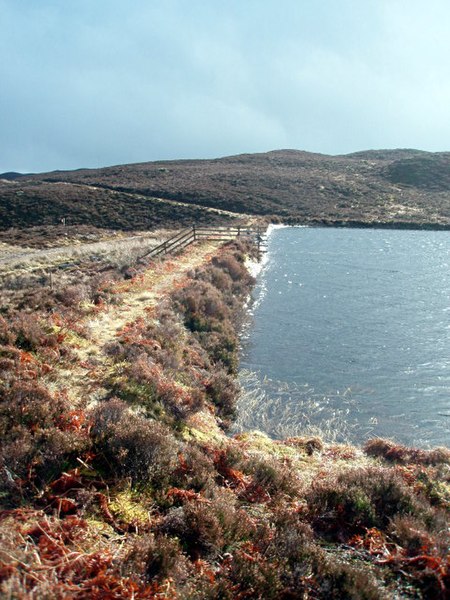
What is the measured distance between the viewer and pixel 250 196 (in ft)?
236

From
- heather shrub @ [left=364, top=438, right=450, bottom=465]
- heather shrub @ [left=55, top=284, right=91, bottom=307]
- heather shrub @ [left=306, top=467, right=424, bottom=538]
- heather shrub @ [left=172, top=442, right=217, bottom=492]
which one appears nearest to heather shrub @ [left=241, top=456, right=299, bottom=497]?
heather shrub @ [left=306, top=467, right=424, bottom=538]

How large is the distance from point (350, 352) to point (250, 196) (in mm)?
57830

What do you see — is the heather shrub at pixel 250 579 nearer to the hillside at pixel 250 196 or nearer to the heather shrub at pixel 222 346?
the heather shrub at pixel 222 346

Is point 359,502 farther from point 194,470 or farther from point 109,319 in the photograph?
point 109,319

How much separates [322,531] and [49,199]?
63.8m

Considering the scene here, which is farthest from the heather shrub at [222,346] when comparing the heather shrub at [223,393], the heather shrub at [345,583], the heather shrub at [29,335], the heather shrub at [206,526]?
the heather shrub at [345,583]

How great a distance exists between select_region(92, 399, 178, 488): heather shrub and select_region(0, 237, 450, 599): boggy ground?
0.07 feet

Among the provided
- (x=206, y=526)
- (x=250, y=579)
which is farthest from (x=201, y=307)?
(x=250, y=579)

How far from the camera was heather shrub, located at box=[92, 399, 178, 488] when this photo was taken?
6.84 meters

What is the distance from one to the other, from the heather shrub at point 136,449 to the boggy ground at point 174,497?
0.07 feet

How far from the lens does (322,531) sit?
625 cm

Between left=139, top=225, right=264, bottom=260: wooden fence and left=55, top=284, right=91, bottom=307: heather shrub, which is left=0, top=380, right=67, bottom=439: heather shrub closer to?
left=55, top=284, right=91, bottom=307: heather shrub

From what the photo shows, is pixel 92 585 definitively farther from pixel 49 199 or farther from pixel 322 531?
pixel 49 199

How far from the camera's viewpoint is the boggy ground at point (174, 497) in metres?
4.80
